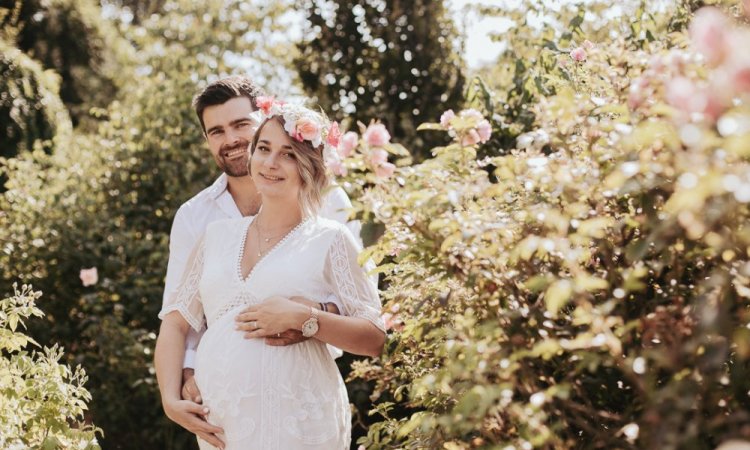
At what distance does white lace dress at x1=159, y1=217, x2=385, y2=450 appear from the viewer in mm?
2635

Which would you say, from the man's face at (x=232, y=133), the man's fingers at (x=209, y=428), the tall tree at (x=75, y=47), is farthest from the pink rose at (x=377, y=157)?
the tall tree at (x=75, y=47)

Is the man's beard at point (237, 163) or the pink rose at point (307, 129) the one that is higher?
the pink rose at point (307, 129)

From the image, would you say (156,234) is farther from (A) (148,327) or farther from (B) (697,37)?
(B) (697,37)

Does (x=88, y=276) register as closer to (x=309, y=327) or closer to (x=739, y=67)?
(x=309, y=327)

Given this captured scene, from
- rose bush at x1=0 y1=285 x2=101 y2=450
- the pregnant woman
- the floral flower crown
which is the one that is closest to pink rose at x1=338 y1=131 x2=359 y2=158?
the floral flower crown

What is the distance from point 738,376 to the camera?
165 cm

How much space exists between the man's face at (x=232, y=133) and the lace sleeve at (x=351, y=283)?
1098mm

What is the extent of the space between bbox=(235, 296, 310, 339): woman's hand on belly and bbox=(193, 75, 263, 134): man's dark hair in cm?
141

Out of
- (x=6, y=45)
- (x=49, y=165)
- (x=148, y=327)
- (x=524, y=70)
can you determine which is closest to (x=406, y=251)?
(x=524, y=70)

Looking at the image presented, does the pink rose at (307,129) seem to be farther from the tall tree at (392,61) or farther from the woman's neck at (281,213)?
the tall tree at (392,61)

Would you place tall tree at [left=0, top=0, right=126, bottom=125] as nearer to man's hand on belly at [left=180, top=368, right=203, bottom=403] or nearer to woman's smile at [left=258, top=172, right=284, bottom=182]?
man's hand on belly at [left=180, top=368, right=203, bottom=403]

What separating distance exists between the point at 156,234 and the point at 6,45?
4.47 metres

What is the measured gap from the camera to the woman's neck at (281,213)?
9.54 ft

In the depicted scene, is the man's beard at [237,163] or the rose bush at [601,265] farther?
the man's beard at [237,163]
